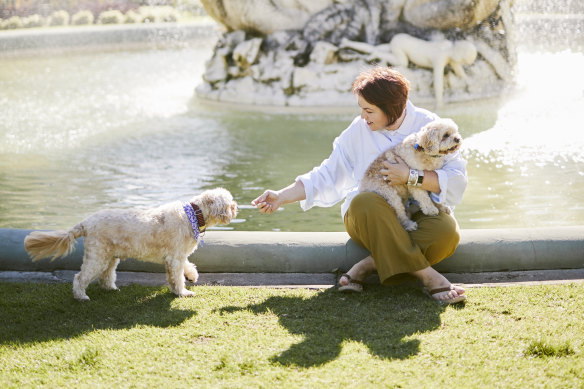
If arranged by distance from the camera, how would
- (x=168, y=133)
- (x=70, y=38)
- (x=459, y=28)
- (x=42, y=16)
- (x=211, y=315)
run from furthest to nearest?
(x=42, y=16) < (x=70, y=38) < (x=459, y=28) < (x=168, y=133) < (x=211, y=315)

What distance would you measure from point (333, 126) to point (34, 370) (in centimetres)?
729

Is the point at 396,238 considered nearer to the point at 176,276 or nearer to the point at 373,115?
the point at 373,115

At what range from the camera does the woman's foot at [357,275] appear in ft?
13.2

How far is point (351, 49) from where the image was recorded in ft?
36.2

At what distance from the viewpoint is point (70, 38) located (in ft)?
66.7

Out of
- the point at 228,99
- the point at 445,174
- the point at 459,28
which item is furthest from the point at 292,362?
the point at 459,28

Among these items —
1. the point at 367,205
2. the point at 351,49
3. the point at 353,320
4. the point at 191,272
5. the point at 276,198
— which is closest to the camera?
the point at 353,320

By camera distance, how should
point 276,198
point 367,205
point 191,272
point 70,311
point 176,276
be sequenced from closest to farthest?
point 70,311
point 367,205
point 176,276
point 276,198
point 191,272

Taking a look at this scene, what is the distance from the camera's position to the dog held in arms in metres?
3.97

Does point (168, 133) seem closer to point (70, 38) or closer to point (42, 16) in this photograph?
point (70, 38)

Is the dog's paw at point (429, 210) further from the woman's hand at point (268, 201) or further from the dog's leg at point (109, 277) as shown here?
the dog's leg at point (109, 277)

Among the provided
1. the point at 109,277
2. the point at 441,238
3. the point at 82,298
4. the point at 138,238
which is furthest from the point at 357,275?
the point at 82,298

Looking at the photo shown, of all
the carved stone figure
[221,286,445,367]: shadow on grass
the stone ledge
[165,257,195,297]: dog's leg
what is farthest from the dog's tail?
the carved stone figure

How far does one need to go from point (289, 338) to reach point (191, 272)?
3.61 feet
